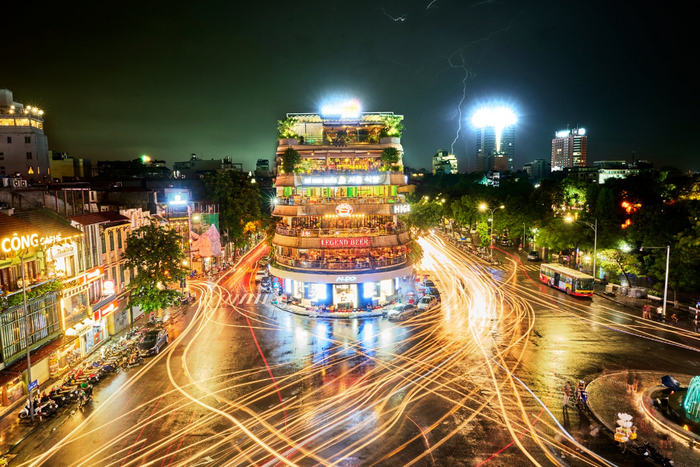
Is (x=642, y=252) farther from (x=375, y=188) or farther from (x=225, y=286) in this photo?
(x=225, y=286)

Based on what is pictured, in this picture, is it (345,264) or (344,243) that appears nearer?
(344,243)

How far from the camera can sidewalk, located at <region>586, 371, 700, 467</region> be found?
59.1 feet

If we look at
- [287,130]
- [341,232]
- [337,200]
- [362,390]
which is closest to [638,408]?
[362,390]

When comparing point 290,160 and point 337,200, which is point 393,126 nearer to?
point 337,200

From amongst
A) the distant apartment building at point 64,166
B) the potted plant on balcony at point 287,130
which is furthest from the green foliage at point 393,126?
the distant apartment building at point 64,166

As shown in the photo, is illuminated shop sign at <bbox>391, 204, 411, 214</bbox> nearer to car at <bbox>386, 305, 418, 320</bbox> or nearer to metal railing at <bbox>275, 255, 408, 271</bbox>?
metal railing at <bbox>275, 255, 408, 271</bbox>

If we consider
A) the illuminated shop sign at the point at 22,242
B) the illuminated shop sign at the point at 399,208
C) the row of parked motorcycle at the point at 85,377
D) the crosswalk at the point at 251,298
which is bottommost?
the crosswalk at the point at 251,298

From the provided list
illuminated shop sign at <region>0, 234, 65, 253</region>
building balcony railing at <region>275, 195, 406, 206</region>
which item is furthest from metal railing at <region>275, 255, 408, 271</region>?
illuminated shop sign at <region>0, 234, 65, 253</region>

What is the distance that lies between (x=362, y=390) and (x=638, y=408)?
588 inches

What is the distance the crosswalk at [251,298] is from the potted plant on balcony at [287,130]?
1879 cm

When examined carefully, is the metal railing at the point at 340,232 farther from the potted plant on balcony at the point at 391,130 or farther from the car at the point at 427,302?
the potted plant on balcony at the point at 391,130

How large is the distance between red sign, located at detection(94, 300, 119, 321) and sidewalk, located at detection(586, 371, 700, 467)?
34290 millimetres

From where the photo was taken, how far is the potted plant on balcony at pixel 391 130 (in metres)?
49.1

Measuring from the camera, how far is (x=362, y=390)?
79.7 feet
